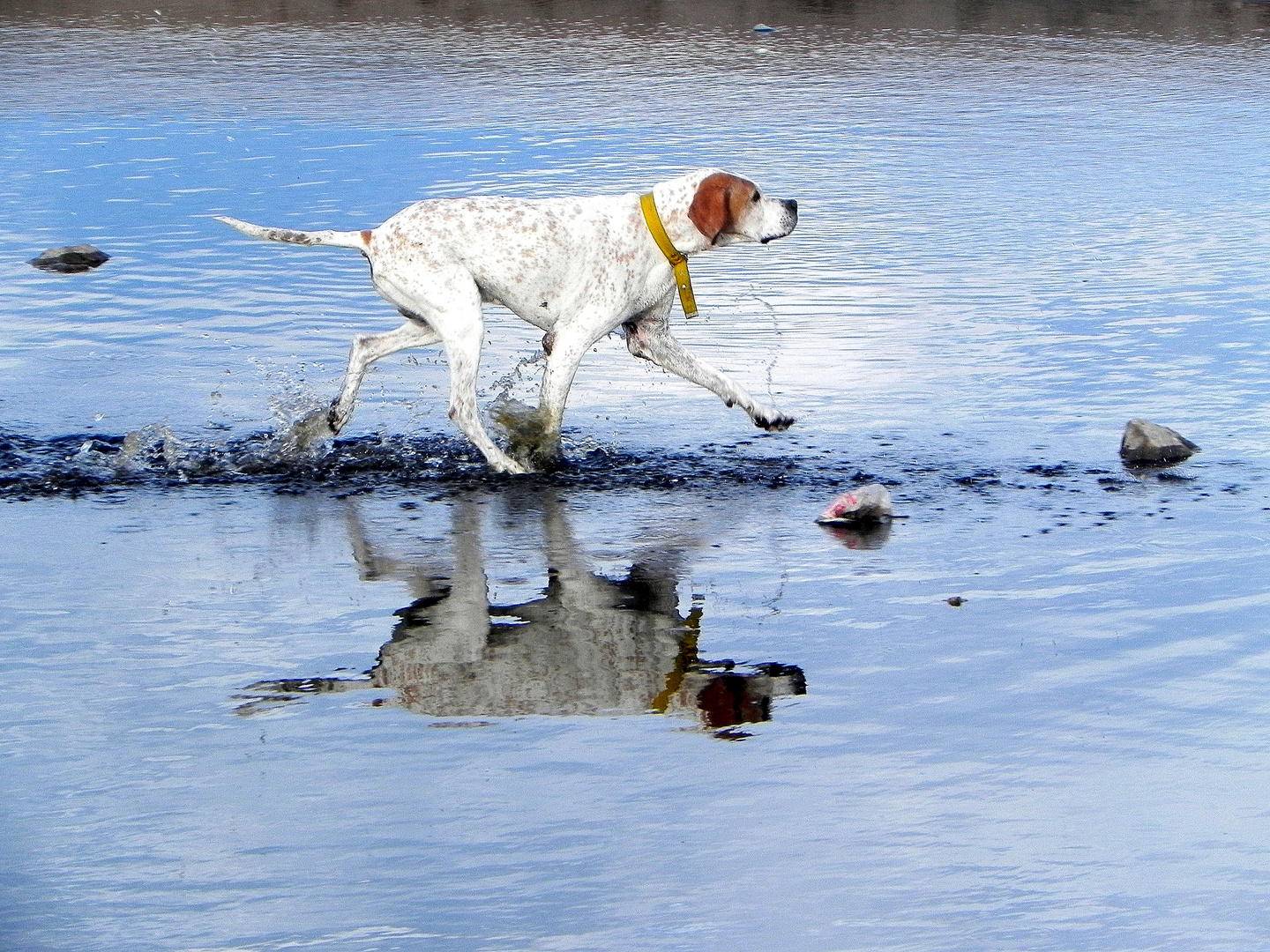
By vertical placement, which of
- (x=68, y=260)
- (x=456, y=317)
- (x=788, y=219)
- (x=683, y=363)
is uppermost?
(x=788, y=219)

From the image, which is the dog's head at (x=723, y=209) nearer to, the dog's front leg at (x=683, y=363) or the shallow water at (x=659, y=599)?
the dog's front leg at (x=683, y=363)

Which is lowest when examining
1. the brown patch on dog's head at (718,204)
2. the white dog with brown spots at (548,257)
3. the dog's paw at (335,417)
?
the dog's paw at (335,417)

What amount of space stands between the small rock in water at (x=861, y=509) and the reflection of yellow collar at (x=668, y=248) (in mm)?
1048

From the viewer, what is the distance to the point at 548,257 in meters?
7.57

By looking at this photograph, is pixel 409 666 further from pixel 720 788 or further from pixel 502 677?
pixel 720 788

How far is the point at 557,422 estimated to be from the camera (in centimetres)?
781

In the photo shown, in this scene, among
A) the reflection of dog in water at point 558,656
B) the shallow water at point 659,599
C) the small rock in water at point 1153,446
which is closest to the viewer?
the shallow water at point 659,599

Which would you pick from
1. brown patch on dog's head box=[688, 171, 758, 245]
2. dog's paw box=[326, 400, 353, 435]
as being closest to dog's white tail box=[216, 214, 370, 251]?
dog's paw box=[326, 400, 353, 435]

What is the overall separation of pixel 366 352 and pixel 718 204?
1607mm

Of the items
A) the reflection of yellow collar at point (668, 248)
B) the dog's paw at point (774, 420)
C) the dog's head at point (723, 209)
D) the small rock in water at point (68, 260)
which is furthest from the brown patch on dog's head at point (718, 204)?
the small rock in water at point (68, 260)

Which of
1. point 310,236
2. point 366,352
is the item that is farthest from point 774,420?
point 310,236

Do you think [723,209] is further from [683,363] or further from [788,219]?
[683,363]

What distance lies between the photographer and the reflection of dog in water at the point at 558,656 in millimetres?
5156

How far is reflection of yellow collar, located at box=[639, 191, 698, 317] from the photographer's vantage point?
24.9 ft
